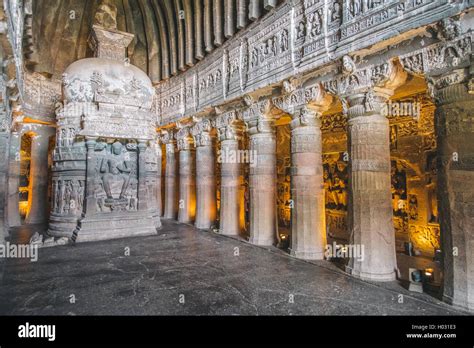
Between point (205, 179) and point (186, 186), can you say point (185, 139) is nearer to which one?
point (186, 186)

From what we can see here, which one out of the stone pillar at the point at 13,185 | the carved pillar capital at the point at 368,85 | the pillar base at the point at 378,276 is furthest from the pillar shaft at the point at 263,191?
the stone pillar at the point at 13,185

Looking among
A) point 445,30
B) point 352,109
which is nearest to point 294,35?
point 352,109

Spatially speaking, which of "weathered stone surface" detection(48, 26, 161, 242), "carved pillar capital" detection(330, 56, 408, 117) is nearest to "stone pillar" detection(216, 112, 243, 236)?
"weathered stone surface" detection(48, 26, 161, 242)

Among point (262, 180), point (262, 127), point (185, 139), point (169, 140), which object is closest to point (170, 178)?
point (169, 140)

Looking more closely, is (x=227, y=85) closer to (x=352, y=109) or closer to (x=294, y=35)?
(x=294, y=35)

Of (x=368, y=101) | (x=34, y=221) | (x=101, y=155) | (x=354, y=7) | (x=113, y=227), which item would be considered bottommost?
(x=34, y=221)

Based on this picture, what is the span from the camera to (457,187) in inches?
150

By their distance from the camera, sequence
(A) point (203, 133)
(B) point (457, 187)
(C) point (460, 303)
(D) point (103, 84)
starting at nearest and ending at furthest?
1. (C) point (460, 303)
2. (B) point (457, 187)
3. (D) point (103, 84)
4. (A) point (203, 133)

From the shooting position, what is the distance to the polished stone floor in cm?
363

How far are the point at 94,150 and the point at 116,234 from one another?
8.51 ft

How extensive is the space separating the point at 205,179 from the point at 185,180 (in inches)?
67.4

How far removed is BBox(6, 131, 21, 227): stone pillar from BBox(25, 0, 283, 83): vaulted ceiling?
134 inches

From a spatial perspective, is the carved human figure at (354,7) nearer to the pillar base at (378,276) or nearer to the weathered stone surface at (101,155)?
the pillar base at (378,276)

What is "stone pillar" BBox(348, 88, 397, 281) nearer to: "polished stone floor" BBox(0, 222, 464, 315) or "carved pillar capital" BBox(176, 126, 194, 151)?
"polished stone floor" BBox(0, 222, 464, 315)
